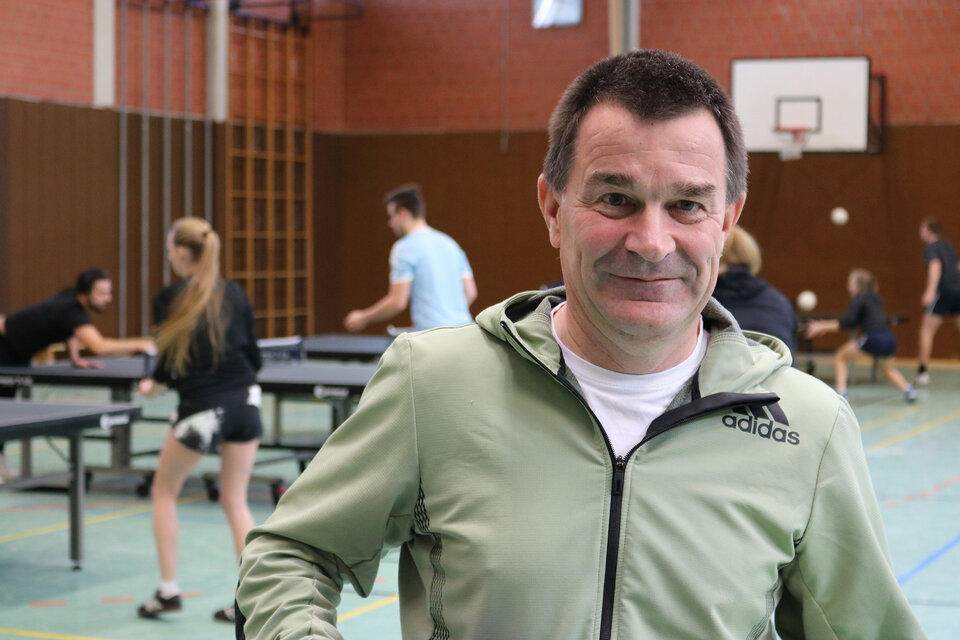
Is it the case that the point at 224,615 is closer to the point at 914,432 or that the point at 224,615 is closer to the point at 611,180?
the point at 611,180

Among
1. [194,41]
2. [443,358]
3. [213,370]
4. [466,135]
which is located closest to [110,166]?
[194,41]

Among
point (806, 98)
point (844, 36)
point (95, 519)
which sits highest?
point (844, 36)

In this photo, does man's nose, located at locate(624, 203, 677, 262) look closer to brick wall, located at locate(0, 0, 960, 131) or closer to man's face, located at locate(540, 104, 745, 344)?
man's face, located at locate(540, 104, 745, 344)

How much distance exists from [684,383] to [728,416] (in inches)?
2.7

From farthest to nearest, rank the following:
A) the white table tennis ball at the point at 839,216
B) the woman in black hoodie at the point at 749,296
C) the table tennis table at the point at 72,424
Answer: the white table tennis ball at the point at 839,216 < the table tennis table at the point at 72,424 < the woman in black hoodie at the point at 749,296

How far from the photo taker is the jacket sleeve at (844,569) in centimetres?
140

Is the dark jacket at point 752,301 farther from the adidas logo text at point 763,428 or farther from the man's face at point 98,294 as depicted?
the man's face at point 98,294

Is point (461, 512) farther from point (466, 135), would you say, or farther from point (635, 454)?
point (466, 135)

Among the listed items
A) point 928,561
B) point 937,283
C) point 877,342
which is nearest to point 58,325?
point 928,561

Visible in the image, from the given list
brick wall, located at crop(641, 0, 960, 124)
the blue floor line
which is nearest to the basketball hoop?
brick wall, located at crop(641, 0, 960, 124)

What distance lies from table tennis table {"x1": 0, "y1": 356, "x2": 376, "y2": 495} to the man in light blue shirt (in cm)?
40

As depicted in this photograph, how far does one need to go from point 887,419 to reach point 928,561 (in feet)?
15.1

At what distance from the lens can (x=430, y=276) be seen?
693 cm

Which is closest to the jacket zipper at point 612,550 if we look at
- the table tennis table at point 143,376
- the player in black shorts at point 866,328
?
the table tennis table at point 143,376
